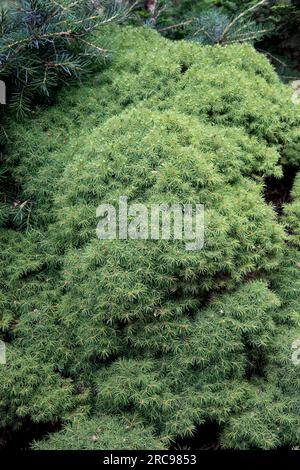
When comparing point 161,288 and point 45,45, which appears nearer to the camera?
point 161,288

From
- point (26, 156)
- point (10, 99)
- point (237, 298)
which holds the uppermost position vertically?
point (10, 99)

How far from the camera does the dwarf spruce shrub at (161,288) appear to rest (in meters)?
2.78

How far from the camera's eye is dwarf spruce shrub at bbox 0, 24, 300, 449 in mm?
2777

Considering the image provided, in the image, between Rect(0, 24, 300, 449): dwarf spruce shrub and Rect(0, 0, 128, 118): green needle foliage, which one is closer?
Rect(0, 24, 300, 449): dwarf spruce shrub

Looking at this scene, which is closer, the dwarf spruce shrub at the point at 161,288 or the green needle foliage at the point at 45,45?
the dwarf spruce shrub at the point at 161,288

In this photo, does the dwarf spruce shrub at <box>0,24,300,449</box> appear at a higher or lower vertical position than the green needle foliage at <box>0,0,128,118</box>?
lower

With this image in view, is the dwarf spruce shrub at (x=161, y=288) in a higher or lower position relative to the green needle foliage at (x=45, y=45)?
lower

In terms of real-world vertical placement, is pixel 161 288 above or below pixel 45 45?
below

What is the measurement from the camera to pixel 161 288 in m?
2.92

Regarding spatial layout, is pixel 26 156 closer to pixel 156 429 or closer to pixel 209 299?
pixel 209 299

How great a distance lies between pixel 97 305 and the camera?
9.50ft

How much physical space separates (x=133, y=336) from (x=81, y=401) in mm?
471
